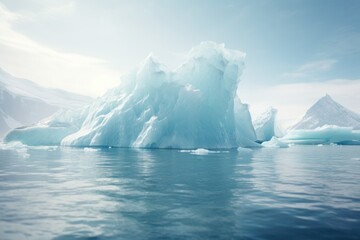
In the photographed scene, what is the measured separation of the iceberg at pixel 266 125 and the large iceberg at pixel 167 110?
827 inches

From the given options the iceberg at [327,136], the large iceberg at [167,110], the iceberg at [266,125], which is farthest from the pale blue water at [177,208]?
the iceberg at [327,136]

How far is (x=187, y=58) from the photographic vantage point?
55781 millimetres

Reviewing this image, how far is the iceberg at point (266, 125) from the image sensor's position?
2990 inches

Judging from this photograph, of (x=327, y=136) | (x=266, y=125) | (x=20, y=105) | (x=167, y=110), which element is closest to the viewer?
(x=167, y=110)

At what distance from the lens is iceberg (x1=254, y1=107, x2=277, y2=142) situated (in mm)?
75938

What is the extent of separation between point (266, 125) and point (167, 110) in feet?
123

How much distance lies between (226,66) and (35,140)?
3932cm

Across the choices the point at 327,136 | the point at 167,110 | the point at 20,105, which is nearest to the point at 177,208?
the point at 167,110

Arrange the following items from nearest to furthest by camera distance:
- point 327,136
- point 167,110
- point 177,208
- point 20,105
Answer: point 177,208
point 167,110
point 327,136
point 20,105

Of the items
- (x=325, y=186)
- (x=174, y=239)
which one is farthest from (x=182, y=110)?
(x=174, y=239)

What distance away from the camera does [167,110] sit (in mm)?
48906

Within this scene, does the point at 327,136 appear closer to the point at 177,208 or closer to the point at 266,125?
the point at 266,125

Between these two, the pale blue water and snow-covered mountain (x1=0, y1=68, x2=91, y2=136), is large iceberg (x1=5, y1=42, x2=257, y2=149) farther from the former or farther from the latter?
snow-covered mountain (x1=0, y1=68, x2=91, y2=136)

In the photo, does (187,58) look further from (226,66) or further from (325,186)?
(325,186)
